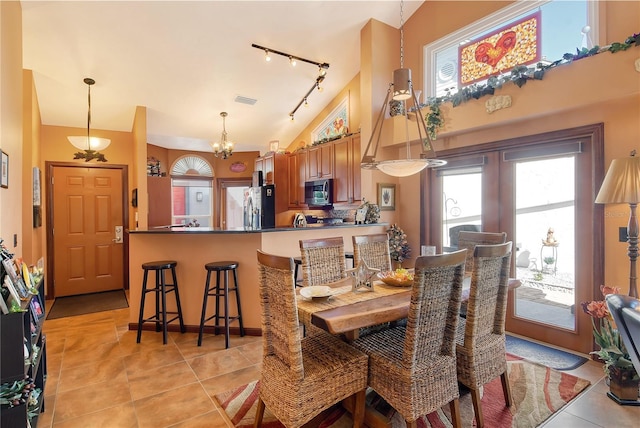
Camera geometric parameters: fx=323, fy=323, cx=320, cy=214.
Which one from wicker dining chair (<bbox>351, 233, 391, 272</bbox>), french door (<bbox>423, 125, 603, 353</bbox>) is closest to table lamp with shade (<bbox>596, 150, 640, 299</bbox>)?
french door (<bbox>423, 125, 603, 353</bbox>)

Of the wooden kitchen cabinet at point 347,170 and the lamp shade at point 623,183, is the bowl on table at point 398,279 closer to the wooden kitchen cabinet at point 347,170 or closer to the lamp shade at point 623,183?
the lamp shade at point 623,183

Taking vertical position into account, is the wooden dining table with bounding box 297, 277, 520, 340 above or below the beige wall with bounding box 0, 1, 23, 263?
below

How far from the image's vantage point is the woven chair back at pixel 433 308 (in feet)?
5.41

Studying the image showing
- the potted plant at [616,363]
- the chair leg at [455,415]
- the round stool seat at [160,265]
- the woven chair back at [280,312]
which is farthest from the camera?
the round stool seat at [160,265]

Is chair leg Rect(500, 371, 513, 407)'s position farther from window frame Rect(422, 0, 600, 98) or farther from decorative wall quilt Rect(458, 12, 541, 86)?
decorative wall quilt Rect(458, 12, 541, 86)

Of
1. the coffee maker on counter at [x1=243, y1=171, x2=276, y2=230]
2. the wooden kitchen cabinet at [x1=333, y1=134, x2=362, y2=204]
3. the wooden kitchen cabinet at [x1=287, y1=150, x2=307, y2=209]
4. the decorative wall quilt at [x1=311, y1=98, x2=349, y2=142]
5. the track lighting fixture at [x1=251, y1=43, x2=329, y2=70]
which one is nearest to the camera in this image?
the track lighting fixture at [x1=251, y1=43, x2=329, y2=70]

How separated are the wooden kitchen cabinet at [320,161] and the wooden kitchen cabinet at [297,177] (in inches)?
6.9

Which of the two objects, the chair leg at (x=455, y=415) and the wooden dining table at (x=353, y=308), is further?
the chair leg at (x=455, y=415)

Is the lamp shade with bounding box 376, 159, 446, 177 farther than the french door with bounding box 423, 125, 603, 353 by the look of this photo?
No

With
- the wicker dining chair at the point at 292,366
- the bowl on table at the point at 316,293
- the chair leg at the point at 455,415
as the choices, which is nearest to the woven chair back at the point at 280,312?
the wicker dining chair at the point at 292,366

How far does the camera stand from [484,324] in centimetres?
205

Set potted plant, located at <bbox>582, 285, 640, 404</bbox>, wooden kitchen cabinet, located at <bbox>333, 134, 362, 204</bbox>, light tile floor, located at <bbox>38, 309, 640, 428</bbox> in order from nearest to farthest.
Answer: light tile floor, located at <bbox>38, 309, 640, 428</bbox> < potted plant, located at <bbox>582, 285, 640, 404</bbox> < wooden kitchen cabinet, located at <bbox>333, 134, 362, 204</bbox>

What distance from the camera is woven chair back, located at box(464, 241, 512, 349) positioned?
1884 mm

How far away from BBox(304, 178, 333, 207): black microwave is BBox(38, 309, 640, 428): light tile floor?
255 centimetres
